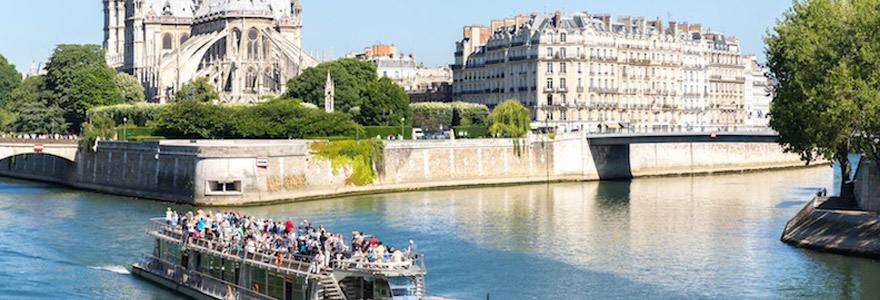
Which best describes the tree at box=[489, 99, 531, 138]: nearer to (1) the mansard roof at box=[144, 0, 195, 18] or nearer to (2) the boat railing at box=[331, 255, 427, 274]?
(2) the boat railing at box=[331, 255, 427, 274]

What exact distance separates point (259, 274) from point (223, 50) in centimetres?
9625

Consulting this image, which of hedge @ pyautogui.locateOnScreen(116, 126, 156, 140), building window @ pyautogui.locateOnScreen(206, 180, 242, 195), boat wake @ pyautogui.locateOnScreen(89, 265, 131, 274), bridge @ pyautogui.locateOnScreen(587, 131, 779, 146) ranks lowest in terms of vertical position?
boat wake @ pyautogui.locateOnScreen(89, 265, 131, 274)

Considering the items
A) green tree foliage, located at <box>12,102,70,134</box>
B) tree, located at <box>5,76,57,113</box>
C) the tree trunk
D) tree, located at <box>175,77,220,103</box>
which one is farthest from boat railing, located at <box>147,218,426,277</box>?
tree, located at <box>5,76,57,113</box>

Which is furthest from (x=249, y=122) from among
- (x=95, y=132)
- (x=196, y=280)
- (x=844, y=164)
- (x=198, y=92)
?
(x=196, y=280)

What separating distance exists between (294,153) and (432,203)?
8.39 metres

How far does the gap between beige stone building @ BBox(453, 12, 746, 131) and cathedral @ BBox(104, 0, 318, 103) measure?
19.4m

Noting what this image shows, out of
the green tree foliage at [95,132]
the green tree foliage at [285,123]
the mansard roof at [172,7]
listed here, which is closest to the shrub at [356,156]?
the green tree foliage at [285,123]

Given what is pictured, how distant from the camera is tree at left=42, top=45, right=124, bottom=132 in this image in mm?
103938

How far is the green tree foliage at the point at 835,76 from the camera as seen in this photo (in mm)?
44000

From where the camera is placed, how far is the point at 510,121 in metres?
87.3

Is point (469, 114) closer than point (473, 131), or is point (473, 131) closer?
point (473, 131)

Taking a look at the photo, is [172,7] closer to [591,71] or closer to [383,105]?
[383,105]

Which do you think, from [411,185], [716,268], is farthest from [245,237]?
[411,185]

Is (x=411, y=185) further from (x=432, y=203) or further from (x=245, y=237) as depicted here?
(x=245, y=237)
